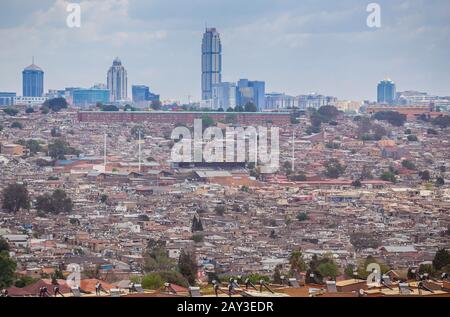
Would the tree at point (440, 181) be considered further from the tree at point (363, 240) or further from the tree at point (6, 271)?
the tree at point (6, 271)

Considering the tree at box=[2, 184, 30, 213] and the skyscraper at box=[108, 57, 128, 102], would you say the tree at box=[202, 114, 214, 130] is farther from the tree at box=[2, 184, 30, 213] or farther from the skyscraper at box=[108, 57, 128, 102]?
the tree at box=[2, 184, 30, 213]

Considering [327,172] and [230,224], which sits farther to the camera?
[327,172]

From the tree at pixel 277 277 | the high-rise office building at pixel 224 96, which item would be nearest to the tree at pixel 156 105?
the high-rise office building at pixel 224 96

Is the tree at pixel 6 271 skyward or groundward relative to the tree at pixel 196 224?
skyward

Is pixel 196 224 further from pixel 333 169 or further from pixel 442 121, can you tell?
pixel 442 121

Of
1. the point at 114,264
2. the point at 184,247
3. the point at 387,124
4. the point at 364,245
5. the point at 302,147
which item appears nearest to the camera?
the point at 114,264
